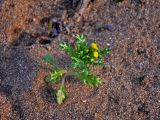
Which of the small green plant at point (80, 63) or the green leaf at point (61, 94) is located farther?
the green leaf at point (61, 94)

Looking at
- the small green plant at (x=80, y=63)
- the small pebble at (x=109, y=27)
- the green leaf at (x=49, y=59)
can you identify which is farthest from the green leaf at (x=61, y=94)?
the small pebble at (x=109, y=27)

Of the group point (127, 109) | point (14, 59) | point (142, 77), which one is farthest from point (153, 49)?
point (14, 59)

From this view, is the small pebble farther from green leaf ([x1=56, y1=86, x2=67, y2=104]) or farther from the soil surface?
green leaf ([x1=56, y1=86, x2=67, y2=104])

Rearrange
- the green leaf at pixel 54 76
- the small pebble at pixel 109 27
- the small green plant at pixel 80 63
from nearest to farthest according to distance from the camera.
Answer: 1. the small green plant at pixel 80 63
2. the green leaf at pixel 54 76
3. the small pebble at pixel 109 27

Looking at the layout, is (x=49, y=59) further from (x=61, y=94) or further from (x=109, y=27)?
(x=109, y=27)

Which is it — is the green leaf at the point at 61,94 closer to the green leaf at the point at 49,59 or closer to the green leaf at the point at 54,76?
the green leaf at the point at 54,76

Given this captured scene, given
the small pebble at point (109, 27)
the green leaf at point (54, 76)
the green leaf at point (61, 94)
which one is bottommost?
the green leaf at point (61, 94)

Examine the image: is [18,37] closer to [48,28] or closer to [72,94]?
[48,28]

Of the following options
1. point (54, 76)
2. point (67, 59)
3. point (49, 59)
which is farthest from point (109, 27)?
point (54, 76)
